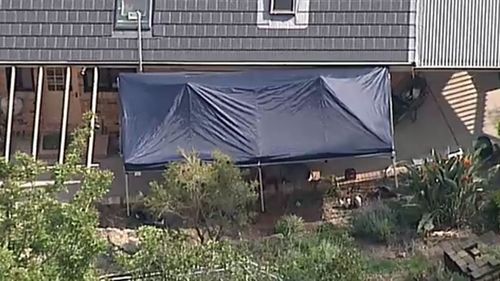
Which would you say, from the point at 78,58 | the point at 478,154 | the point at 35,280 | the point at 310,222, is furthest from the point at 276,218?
the point at 35,280

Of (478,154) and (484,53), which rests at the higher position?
(484,53)

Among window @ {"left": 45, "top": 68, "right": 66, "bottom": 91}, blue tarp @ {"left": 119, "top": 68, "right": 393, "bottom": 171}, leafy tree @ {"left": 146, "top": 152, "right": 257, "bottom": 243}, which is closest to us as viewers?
leafy tree @ {"left": 146, "top": 152, "right": 257, "bottom": 243}

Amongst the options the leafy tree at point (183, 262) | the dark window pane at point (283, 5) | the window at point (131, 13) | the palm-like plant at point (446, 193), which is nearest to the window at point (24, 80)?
the window at point (131, 13)

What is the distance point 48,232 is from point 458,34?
1312cm

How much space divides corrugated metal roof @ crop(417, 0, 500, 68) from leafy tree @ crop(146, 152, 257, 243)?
240 inches

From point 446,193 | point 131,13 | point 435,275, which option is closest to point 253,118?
point 446,193

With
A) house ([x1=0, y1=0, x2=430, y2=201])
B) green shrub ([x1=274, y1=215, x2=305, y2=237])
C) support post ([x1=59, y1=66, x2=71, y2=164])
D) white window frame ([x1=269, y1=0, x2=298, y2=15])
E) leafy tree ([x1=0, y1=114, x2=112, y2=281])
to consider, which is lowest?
green shrub ([x1=274, y1=215, x2=305, y2=237])

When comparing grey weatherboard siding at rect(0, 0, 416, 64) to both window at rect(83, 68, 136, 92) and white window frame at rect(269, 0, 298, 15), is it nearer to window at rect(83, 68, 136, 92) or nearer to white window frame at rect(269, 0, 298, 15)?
white window frame at rect(269, 0, 298, 15)

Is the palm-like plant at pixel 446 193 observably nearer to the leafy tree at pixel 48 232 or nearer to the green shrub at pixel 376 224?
the green shrub at pixel 376 224

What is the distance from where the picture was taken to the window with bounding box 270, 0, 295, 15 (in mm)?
21031

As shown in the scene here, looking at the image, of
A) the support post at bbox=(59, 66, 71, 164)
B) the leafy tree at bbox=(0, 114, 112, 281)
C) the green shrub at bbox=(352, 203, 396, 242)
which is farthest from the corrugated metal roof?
the leafy tree at bbox=(0, 114, 112, 281)

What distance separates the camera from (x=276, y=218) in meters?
18.8

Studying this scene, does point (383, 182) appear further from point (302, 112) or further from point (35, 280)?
point (35, 280)

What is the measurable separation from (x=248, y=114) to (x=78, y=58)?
14.2ft
